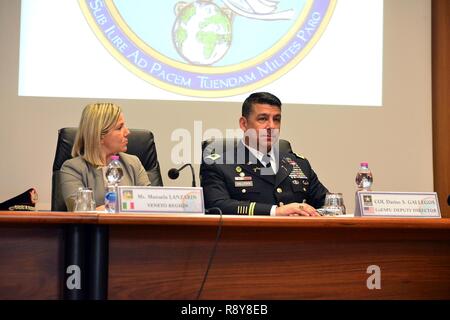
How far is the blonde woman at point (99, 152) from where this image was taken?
10.5 feet

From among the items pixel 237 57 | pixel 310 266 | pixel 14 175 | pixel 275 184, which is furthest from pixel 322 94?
pixel 310 266

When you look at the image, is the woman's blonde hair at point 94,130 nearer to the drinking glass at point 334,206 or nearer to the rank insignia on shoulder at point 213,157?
the rank insignia on shoulder at point 213,157

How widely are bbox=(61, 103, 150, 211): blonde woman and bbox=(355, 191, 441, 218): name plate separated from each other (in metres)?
1.22

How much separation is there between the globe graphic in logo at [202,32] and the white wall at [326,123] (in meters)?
0.26

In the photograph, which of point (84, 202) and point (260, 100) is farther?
point (260, 100)

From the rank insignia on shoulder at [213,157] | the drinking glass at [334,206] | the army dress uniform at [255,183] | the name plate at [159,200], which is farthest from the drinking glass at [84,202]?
the drinking glass at [334,206]

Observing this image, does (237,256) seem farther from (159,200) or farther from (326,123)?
(326,123)

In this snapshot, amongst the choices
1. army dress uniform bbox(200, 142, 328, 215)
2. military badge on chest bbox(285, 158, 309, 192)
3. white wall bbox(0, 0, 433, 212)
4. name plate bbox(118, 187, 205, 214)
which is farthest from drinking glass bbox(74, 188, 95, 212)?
white wall bbox(0, 0, 433, 212)

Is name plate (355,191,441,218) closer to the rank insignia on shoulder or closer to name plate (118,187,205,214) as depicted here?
name plate (118,187,205,214)

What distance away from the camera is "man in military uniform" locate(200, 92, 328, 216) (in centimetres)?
305

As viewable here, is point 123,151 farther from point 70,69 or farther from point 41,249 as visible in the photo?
point 41,249

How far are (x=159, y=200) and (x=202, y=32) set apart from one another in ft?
6.33

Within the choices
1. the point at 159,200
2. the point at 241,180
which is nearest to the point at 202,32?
the point at 241,180

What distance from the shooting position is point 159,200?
2.23 meters
